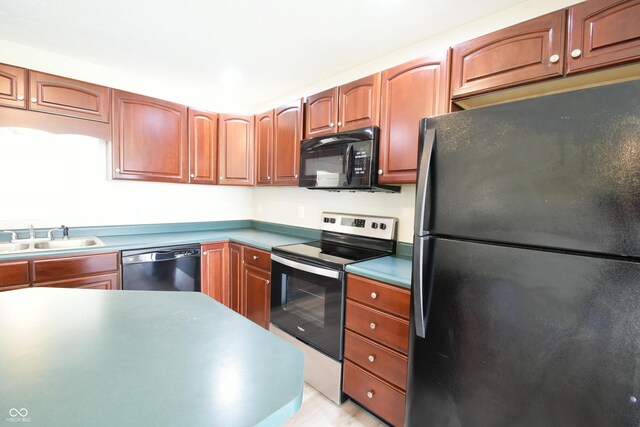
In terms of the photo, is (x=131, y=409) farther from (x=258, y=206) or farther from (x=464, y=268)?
(x=258, y=206)

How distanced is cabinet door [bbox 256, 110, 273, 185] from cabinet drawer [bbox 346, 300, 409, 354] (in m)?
1.59

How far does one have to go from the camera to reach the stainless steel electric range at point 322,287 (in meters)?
1.83

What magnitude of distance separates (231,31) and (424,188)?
1.68 m

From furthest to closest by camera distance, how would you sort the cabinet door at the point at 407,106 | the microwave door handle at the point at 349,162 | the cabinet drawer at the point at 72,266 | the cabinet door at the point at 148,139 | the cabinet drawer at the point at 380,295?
1. the cabinet door at the point at 148,139
2. the microwave door handle at the point at 349,162
3. the cabinet drawer at the point at 72,266
4. the cabinet door at the point at 407,106
5. the cabinet drawer at the point at 380,295

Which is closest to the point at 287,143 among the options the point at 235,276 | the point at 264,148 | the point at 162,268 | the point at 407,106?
the point at 264,148

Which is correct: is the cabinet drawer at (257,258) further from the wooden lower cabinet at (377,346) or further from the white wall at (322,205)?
the wooden lower cabinet at (377,346)

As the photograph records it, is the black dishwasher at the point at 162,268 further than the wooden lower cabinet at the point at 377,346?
Yes

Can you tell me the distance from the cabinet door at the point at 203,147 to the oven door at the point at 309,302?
1.23 m

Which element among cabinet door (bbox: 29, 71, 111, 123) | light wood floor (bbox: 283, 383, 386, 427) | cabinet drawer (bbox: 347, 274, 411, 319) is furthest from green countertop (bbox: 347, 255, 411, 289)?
cabinet door (bbox: 29, 71, 111, 123)

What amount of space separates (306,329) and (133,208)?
2027 mm

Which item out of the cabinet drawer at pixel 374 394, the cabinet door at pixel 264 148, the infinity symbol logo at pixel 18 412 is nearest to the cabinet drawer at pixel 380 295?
the cabinet drawer at pixel 374 394

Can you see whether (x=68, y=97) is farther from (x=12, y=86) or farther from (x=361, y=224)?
(x=361, y=224)

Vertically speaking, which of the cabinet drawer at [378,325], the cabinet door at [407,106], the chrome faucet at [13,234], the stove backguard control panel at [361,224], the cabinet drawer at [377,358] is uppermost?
the cabinet door at [407,106]

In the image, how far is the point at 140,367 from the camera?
64cm
